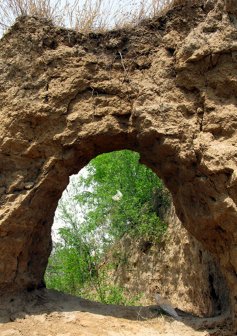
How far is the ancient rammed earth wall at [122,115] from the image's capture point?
4160 mm

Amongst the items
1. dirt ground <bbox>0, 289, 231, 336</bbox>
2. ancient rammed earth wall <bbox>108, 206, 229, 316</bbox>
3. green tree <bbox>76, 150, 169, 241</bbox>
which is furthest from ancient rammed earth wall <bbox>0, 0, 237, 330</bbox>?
green tree <bbox>76, 150, 169, 241</bbox>

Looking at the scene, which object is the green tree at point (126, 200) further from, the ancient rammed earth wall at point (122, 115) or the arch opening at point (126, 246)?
the ancient rammed earth wall at point (122, 115)

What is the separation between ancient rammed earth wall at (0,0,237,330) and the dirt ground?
9.6 inches

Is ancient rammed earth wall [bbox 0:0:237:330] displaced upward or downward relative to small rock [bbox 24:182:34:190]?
upward

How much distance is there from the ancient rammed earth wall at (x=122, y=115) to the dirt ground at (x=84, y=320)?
0.80ft

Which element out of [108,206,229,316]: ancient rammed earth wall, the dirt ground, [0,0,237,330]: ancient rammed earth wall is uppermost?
[0,0,237,330]: ancient rammed earth wall

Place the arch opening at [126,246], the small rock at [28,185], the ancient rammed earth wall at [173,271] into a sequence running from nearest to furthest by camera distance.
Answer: the small rock at [28,185], the ancient rammed earth wall at [173,271], the arch opening at [126,246]

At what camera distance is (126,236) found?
946 cm

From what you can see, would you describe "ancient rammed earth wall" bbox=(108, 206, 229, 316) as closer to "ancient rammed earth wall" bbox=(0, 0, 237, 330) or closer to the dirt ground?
the dirt ground

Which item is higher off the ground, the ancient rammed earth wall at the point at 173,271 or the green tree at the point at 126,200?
the green tree at the point at 126,200

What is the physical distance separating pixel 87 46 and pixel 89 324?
3.00 m

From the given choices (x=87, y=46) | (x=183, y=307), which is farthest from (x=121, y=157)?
(x=87, y=46)

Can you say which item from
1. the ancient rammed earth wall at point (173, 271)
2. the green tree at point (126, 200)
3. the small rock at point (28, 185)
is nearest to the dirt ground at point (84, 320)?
the ancient rammed earth wall at point (173, 271)

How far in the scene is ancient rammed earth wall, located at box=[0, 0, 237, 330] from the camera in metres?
4.16
